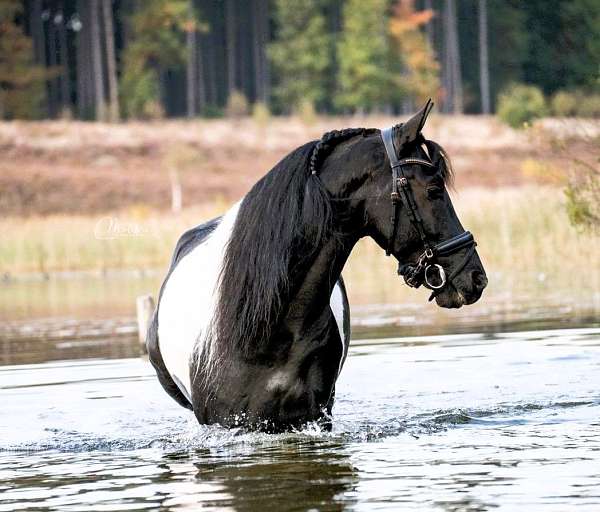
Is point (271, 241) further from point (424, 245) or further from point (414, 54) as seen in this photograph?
point (414, 54)

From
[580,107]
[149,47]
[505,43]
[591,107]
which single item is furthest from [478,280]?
[505,43]

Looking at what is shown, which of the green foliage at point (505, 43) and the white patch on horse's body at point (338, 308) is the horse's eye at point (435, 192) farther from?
the green foliage at point (505, 43)

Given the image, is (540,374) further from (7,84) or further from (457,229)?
(7,84)

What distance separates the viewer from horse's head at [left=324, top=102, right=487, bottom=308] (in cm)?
715

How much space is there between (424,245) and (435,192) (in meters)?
0.27

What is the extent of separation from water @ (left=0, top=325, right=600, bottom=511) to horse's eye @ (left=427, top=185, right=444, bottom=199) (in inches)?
55.1

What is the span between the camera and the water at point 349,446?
6.80m

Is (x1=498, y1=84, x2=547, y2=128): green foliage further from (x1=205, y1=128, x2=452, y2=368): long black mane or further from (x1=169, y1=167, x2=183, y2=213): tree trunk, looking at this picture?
(x1=205, y1=128, x2=452, y2=368): long black mane

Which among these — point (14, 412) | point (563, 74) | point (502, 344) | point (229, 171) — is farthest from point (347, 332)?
point (563, 74)

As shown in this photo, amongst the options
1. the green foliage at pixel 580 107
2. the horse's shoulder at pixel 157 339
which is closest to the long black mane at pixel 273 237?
the horse's shoulder at pixel 157 339

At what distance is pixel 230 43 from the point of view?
81.6 m

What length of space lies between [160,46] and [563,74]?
20.0m

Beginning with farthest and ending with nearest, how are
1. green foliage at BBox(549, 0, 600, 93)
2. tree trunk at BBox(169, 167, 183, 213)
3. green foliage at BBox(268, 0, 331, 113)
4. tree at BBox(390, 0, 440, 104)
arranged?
green foliage at BBox(268, 0, 331, 113), tree at BBox(390, 0, 440, 104), green foliage at BBox(549, 0, 600, 93), tree trunk at BBox(169, 167, 183, 213)

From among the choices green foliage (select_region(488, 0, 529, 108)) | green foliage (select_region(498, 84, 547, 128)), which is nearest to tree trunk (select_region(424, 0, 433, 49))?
green foliage (select_region(488, 0, 529, 108))
